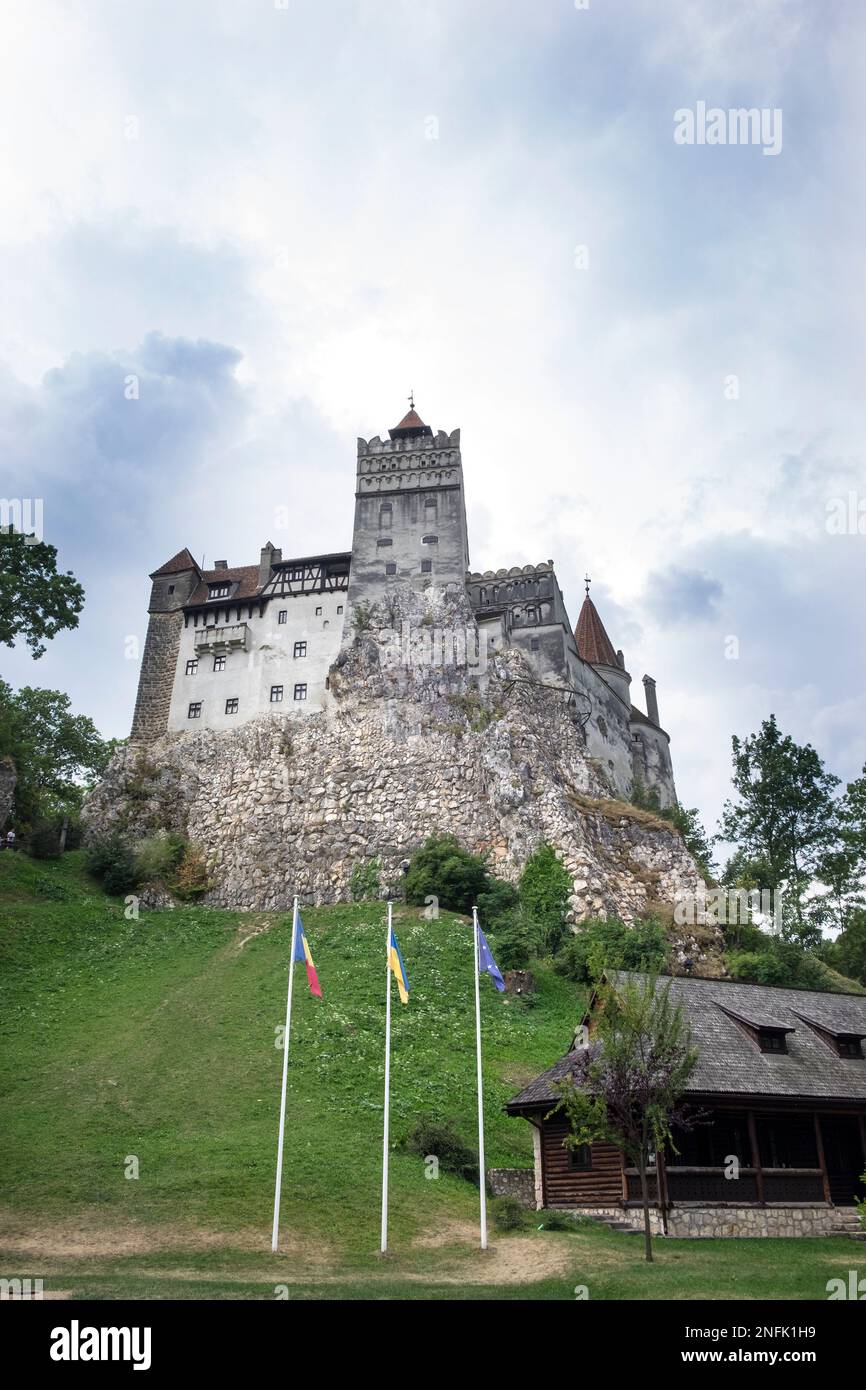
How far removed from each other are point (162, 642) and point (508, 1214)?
50045 mm

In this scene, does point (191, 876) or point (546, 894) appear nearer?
point (546, 894)

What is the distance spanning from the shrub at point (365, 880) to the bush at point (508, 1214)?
1081 inches

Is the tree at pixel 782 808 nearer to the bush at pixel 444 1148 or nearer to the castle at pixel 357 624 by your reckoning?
the castle at pixel 357 624

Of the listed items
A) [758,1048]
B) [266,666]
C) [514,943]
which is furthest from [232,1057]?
[266,666]

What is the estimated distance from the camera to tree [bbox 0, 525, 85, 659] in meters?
39.9

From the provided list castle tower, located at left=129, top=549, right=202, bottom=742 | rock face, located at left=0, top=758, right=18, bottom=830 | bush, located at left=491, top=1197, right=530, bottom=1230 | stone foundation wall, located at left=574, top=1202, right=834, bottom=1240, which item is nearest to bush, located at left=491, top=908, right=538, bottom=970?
bush, located at left=491, top=1197, right=530, bottom=1230

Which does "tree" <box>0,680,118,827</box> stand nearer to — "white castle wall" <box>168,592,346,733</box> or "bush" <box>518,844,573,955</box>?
"white castle wall" <box>168,592,346,733</box>

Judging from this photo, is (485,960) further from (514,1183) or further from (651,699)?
(651,699)

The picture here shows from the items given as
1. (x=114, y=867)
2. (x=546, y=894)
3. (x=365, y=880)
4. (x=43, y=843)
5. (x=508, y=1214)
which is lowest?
(x=508, y=1214)

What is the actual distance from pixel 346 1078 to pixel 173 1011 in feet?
29.8

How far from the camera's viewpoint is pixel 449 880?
169 feet

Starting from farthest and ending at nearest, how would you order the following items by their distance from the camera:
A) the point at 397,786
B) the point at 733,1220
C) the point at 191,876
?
the point at 397,786
the point at 191,876
the point at 733,1220

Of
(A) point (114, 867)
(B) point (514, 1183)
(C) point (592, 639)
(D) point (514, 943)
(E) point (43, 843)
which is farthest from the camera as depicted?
(C) point (592, 639)

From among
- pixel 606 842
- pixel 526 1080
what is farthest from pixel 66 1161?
pixel 606 842
